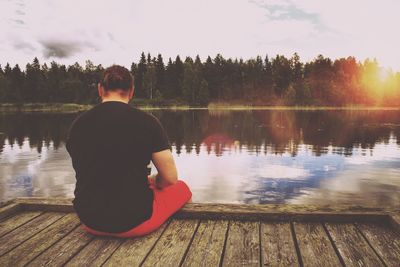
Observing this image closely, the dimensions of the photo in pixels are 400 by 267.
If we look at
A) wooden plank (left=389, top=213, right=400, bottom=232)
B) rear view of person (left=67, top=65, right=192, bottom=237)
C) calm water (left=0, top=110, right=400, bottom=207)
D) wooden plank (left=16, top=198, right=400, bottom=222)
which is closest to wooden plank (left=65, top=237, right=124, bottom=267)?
rear view of person (left=67, top=65, right=192, bottom=237)

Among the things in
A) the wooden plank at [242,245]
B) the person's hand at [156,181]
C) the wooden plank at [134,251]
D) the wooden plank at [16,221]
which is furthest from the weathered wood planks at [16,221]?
the wooden plank at [242,245]

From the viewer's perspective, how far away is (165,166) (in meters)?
3.99

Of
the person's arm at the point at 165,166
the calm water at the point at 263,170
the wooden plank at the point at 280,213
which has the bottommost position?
the calm water at the point at 263,170

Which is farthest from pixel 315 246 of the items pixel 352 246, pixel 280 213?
pixel 280 213

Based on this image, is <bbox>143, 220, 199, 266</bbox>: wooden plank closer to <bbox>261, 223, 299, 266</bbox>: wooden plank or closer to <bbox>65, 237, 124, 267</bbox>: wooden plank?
<bbox>65, 237, 124, 267</bbox>: wooden plank

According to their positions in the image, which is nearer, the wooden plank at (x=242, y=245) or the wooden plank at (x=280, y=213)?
the wooden plank at (x=242, y=245)

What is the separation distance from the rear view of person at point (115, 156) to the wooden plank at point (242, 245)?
1077 millimetres

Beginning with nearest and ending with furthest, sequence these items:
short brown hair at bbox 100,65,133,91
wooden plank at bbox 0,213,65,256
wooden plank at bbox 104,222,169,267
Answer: wooden plank at bbox 104,222,169,267
short brown hair at bbox 100,65,133,91
wooden plank at bbox 0,213,65,256

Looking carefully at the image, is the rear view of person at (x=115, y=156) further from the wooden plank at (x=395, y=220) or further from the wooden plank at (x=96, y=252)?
the wooden plank at (x=395, y=220)

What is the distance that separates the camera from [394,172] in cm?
1459

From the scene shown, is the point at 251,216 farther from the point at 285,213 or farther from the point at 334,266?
the point at 334,266

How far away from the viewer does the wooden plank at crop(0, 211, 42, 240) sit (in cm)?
463

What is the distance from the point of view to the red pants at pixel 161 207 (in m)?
4.18

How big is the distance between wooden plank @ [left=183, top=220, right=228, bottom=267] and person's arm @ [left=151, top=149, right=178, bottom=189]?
80 centimetres
